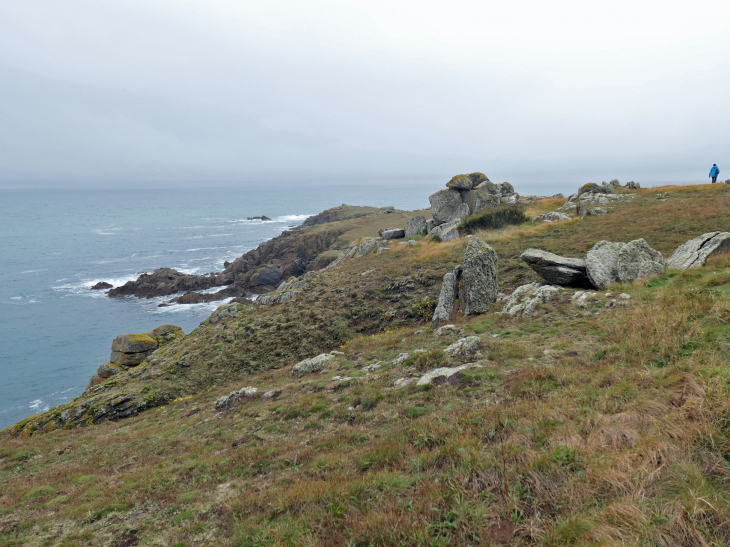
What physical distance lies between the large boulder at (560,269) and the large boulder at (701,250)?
3.89m

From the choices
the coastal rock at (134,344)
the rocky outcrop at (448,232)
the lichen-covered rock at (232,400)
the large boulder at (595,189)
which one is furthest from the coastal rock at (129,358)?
the large boulder at (595,189)

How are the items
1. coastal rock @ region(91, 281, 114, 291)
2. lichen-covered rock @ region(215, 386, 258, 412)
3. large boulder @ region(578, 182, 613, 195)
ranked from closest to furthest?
1. lichen-covered rock @ region(215, 386, 258, 412)
2. large boulder @ region(578, 182, 613, 195)
3. coastal rock @ region(91, 281, 114, 291)

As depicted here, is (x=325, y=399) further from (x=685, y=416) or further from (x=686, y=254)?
(x=686, y=254)

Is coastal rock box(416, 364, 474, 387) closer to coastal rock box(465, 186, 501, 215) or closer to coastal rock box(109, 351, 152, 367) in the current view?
coastal rock box(109, 351, 152, 367)

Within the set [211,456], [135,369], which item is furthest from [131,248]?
[211,456]

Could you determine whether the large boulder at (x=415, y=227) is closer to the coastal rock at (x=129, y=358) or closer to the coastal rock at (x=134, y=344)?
the coastal rock at (x=134, y=344)

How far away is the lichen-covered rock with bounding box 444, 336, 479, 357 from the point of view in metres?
11.7

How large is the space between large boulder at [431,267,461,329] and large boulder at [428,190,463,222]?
3063 centimetres

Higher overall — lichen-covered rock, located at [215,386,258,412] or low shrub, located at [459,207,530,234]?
low shrub, located at [459,207,530,234]

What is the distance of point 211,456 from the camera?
9602 mm

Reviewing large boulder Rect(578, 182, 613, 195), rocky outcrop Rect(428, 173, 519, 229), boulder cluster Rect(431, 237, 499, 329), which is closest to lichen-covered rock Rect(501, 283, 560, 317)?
boulder cluster Rect(431, 237, 499, 329)

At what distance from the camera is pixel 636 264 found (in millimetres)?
15680

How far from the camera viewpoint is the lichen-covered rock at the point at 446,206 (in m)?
48.3

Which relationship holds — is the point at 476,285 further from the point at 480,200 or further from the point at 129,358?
the point at 480,200
